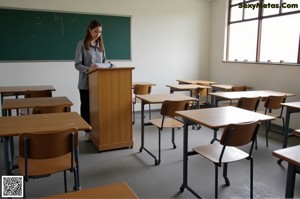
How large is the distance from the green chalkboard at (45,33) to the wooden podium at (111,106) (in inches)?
79.0

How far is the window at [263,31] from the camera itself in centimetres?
461

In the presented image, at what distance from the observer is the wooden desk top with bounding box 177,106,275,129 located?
2229mm

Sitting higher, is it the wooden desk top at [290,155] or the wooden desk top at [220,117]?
the wooden desk top at [220,117]

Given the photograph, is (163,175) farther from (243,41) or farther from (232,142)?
(243,41)

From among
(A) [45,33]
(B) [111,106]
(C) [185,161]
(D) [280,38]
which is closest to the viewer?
(C) [185,161]

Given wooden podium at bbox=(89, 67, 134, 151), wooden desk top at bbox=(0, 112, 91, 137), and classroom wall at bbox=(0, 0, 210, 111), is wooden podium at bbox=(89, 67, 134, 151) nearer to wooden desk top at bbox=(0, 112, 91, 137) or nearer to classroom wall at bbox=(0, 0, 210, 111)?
wooden desk top at bbox=(0, 112, 91, 137)

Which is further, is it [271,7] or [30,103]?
[271,7]

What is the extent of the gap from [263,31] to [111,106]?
3578 millimetres

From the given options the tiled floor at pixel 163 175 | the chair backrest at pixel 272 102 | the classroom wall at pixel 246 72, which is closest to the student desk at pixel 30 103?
the tiled floor at pixel 163 175

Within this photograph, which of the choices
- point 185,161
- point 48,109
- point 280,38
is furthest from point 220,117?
point 280,38

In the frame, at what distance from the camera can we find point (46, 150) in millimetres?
1746

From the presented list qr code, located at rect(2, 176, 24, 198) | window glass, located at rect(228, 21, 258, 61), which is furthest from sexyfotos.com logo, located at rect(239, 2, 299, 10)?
qr code, located at rect(2, 176, 24, 198)

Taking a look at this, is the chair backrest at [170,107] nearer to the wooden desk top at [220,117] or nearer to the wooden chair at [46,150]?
the wooden desk top at [220,117]

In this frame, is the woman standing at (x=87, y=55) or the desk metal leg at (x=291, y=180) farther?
the woman standing at (x=87, y=55)
